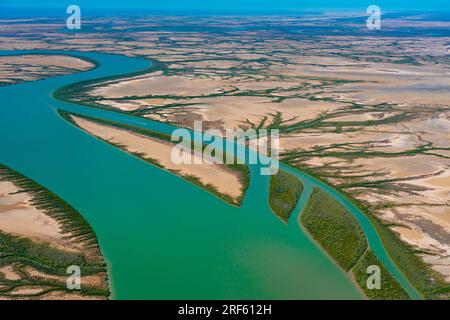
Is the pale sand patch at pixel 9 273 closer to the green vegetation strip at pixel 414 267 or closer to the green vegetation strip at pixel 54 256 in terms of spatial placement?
the green vegetation strip at pixel 54 256

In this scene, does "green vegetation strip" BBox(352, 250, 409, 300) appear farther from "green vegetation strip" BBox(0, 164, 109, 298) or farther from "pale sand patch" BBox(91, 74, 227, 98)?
"pale sand patch" BBox(91, 74, 227, 98)

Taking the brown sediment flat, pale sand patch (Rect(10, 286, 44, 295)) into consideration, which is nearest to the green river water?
pale sand patch (Rect(10, 286, 44, 295))

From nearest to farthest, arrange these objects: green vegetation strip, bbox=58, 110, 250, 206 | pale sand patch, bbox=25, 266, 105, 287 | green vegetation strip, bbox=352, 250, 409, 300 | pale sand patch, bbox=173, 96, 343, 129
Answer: green vegetation strip, bbox=352, 250, 409, 300 → pale sand patch, bbox=25, 266, 105, 287 → green vegetation strip, bbox=58, 110, 250, 206 → pale sand patch, bbox=173, 96, 343, 129

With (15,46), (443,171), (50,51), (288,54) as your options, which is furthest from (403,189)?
(15,46)

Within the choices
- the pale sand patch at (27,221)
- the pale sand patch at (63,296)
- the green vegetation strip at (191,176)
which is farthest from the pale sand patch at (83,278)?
the green vegetation strip at (191,176)

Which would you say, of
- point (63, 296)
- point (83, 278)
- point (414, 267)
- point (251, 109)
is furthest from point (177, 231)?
point (251, 109)
